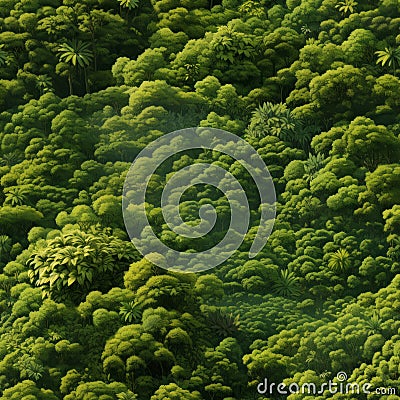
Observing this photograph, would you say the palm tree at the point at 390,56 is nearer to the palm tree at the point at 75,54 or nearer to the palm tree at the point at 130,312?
the palm tree at the point at 75,54

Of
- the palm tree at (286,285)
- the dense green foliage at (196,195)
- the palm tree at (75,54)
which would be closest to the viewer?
the dense green foliage at (196,195)

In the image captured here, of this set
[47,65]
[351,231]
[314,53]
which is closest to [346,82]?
[314,53]

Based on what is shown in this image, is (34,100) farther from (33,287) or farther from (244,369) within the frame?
(244,369)

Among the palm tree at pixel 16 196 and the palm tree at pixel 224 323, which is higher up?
the palm tree at pixel 16 196

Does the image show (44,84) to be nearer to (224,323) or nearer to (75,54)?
(75,54)

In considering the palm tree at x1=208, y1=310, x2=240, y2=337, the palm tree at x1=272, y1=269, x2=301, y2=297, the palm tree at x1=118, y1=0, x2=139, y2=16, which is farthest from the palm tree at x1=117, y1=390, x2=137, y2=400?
the palm tree at x1=118, y1=0, x2=139, y2=16

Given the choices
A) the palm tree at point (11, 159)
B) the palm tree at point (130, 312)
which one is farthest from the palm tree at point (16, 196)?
the palm tree at point (130, 312)

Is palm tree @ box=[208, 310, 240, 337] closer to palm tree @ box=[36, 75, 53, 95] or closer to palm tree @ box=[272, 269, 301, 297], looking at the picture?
palm tree @ box=[272, 269, 301, 297]
